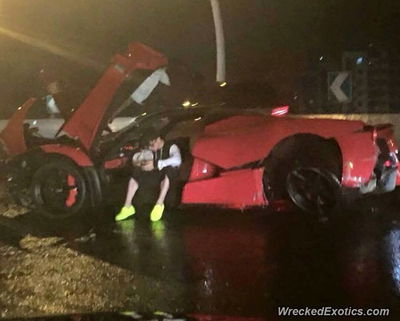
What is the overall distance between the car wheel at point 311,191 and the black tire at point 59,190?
7.64 feet

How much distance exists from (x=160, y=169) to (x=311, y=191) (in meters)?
1.65

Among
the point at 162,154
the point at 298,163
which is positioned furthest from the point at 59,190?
the point at 298,163

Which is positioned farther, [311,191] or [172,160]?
[172,160]

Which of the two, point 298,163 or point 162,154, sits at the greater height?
point 162,154

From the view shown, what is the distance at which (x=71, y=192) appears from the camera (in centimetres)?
842

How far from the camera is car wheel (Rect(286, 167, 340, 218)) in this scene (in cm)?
762

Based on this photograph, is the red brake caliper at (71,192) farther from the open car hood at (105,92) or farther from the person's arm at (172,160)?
the person's arm at (172,160)

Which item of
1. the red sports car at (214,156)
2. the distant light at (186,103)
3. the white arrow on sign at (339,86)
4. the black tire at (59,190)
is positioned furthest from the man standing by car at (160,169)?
the white arrow on sign at (339,86)

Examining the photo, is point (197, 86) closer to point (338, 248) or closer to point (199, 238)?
point (199, 238)

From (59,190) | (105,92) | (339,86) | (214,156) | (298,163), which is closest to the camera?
(298,163)

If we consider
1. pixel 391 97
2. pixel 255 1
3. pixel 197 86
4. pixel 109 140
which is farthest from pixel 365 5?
pixel 109 140

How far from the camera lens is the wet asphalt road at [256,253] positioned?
552 centimetres

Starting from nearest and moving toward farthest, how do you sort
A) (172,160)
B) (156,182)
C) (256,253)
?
(256,253)
(172,160)
(156,182)

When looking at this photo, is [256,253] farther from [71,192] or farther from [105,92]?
[105,92]
